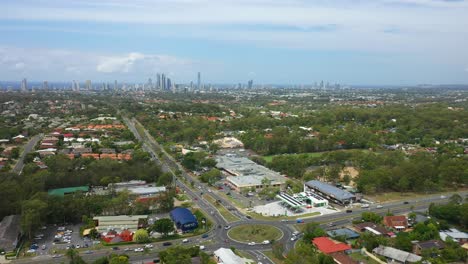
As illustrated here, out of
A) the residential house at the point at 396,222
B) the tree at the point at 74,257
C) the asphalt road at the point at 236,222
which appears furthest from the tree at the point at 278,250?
the tree at the point at 74,257

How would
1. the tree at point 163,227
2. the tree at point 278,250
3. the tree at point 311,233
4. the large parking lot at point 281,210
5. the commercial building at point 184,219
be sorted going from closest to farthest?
the tree at point 278,250 → the tree at point 311,233 → the tree at point 163,227 → the commercial building at point 184,219 → the large parking lot at point 281,210

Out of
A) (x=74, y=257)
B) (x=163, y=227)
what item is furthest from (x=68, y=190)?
(x=74, y=257)

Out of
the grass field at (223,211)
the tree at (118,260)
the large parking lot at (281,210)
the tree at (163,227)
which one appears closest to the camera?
the tree at (118,260)

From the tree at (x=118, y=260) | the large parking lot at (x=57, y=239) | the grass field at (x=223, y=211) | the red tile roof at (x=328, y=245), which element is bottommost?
the large parking lot at (x=57, y=239)

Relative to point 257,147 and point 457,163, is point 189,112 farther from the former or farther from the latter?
point 457,163

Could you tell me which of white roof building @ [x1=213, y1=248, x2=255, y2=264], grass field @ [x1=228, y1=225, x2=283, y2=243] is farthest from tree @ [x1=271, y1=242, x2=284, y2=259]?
grass field @ [x1=228, y1=225, x2=283, y2=243]

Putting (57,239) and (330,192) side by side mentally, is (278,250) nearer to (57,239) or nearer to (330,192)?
(330,192)

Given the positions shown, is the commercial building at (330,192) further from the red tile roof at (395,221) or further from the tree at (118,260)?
the tree at (118,260)

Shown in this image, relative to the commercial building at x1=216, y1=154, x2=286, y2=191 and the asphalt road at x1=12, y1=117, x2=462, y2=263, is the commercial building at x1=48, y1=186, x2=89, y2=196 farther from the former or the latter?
the commercial building at x1=216, y1=154, x2=286, y2=191
